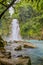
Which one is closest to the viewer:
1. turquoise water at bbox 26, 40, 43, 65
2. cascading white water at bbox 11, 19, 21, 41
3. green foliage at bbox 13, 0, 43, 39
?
turquoise water at bbox 26, 40, 43, 65

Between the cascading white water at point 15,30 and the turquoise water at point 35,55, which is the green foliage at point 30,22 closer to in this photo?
the cascading white water at point 15,30

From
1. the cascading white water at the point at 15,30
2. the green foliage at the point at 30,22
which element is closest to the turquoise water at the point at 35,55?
the cascading white water at the point at 15,30

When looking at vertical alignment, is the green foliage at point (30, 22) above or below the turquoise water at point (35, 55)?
above

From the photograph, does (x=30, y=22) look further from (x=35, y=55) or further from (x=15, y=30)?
(x=35, y=55)

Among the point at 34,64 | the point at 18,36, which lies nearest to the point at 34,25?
the point at 18,36

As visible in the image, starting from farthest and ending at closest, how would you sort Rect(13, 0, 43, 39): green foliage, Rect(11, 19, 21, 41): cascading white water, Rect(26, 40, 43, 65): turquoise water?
Rect(13, 0, 43, 39): green foliage < Rect(11, 19, 21, 41): cascading white water < Rect(26, 40, 43, 65): turquoise water

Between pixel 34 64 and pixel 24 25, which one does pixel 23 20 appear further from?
pixel 34 64

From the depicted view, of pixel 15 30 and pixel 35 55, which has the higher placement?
pixel 15 30

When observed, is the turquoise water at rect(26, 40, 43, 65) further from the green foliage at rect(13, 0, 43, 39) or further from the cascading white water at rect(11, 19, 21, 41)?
the green foliage at rect(13, 0, 43, 39)

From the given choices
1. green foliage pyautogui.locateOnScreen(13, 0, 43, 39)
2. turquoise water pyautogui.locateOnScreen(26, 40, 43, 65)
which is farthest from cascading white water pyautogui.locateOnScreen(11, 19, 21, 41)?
turquoise water pyautogui.locateOnScreen(26, 40, 43, 65)

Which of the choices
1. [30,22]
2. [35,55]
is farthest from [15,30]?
[35,55]

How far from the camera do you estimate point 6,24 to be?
4475cm

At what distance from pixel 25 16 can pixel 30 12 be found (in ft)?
5.08

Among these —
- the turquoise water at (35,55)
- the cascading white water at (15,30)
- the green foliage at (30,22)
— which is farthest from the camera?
the green foliage at (30,22)
